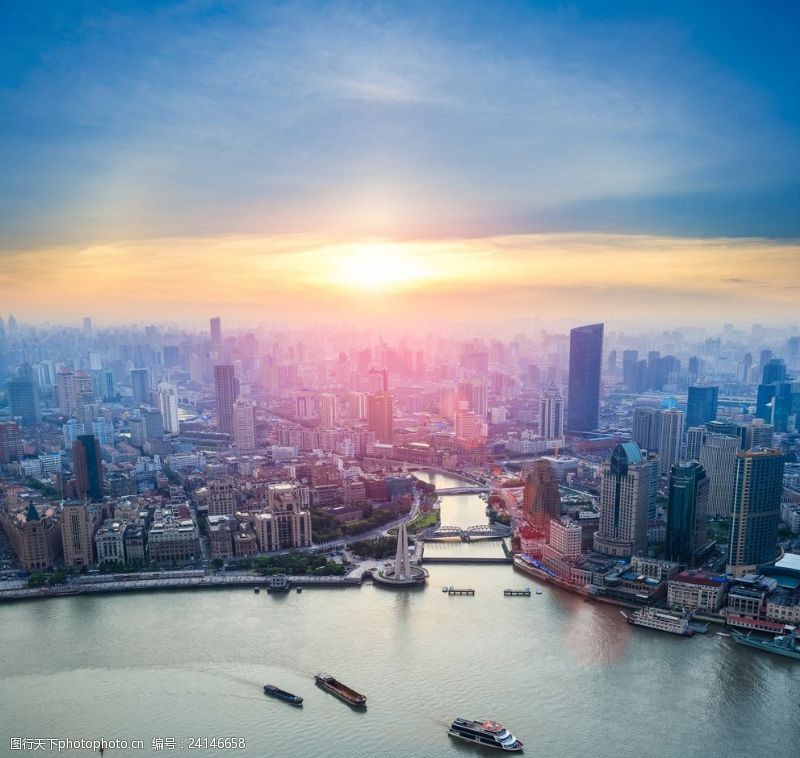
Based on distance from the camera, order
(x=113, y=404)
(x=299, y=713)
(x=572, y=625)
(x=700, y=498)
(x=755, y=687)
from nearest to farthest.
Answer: (x=299, y=713) → (x=755, y=687) → (x=572, y=625) → (x=700, y=498) → (x=113, y=404)

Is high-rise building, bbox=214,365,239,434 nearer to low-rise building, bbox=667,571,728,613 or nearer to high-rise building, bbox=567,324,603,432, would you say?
high-rise building, bbox=567,324,603,432

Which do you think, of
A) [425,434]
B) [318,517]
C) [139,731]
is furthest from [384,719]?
[425,434]

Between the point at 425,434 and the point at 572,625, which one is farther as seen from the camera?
the point at 425,434

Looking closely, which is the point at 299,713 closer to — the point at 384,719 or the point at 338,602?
the point at 384,719

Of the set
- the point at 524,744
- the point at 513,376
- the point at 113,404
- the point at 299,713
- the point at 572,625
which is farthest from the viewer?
the point at 513,376

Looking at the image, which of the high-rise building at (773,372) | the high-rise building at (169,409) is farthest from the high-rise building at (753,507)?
the high-rise building at (169,409)

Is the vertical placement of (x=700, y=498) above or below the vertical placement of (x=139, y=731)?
above
